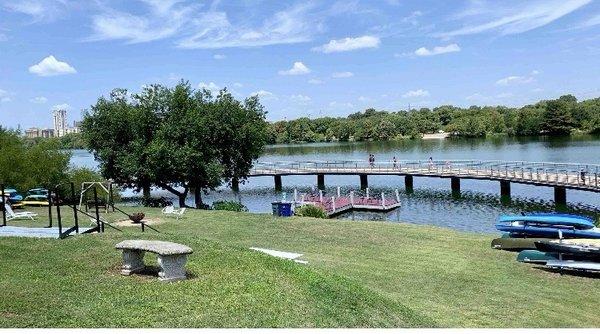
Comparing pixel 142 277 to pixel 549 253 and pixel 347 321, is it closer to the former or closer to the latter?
pixel 347 321

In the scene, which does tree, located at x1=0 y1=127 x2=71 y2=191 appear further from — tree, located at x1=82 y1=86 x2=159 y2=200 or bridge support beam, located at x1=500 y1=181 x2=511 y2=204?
bridge support beam, located at x1=500 y1=181 x2=511 y2=204

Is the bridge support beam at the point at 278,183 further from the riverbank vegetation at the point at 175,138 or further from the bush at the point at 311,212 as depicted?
the bush at the point at 311,212

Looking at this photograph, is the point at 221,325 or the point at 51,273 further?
the point at 51,273

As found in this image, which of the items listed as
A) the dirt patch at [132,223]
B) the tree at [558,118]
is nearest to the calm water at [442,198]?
the dirt patch at [132,223]

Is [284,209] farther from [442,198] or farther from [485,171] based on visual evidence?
[485,171]

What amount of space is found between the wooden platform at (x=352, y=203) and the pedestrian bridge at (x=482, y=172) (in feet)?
31.2

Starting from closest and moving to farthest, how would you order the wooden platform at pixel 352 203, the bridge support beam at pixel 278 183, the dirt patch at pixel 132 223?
1. the dirt patch at pixel 132 223
2. the wooden platform at pixel 352 203
3. the bridge support beam at pixel 278 183

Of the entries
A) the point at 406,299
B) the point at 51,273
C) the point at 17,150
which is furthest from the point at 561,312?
the point at 17,150

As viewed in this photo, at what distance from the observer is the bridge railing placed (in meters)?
40.6

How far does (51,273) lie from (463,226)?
27173 millimetres

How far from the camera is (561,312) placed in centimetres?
1088

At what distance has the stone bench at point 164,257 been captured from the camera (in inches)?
379

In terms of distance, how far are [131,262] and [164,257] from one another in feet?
3.54

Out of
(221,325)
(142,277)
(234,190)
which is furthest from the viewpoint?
(234,190)
